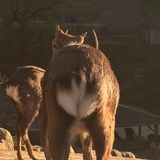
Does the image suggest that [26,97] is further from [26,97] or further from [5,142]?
[5,142]

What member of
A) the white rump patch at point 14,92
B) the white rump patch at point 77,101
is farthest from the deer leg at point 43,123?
the white rump patch at point 14,92

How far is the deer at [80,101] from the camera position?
448 cm

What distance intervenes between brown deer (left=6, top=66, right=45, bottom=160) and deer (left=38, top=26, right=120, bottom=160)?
305 cm

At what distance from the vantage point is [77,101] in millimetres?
4457

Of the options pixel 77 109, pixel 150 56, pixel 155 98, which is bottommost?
pixel 155 98

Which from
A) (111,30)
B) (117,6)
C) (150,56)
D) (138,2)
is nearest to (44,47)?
(150,56)

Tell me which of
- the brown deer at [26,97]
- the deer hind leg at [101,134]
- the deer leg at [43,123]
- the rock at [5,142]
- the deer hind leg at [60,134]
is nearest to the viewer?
the deer hind leg at [60,134]

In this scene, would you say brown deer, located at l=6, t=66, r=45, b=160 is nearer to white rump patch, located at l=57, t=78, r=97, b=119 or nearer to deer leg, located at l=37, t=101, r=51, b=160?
deer leg, located at l=37, t=101, r=51, b=160

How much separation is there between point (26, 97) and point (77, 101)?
367 cm

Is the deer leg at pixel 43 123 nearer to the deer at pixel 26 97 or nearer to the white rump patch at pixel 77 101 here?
the white rump patch at pixel 77 101

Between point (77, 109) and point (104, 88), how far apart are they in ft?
1.15

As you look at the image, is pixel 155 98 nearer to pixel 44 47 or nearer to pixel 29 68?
pixel 44 47

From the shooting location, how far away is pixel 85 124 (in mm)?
4633

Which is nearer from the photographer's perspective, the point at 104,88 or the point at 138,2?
the point at 104,88
